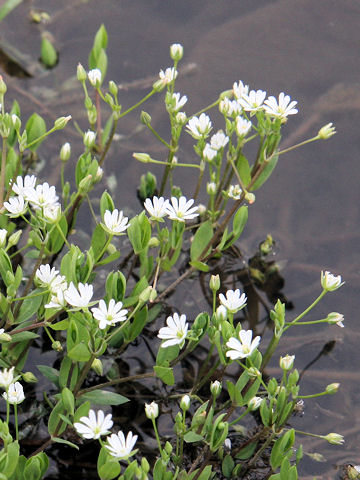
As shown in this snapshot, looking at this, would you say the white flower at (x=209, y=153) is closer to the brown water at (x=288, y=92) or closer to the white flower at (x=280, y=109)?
the white flower at (x=280, y=109)

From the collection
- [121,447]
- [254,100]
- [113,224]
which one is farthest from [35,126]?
[121,447]

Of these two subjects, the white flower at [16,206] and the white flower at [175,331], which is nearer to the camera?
the white flower at [175,331]

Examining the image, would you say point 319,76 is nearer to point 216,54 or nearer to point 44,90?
point 216,54

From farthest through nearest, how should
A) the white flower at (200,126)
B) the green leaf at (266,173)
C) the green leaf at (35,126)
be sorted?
the green leaf at (35,126)
the green leaf at (266,173)
the white flower at (200,126)

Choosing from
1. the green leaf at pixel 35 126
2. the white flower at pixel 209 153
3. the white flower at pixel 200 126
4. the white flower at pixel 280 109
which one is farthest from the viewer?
the green leaf at pixel 35 126

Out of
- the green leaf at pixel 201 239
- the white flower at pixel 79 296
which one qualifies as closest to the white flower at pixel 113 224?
the white flower at pixel 79 296

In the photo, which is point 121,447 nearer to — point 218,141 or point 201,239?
point 201,239

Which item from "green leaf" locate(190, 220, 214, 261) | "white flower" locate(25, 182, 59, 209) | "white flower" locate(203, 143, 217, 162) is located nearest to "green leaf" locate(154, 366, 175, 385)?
"green leaf" locate(190, 220, 214, 261)

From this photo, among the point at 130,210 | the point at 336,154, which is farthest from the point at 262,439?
the point at 336,154
